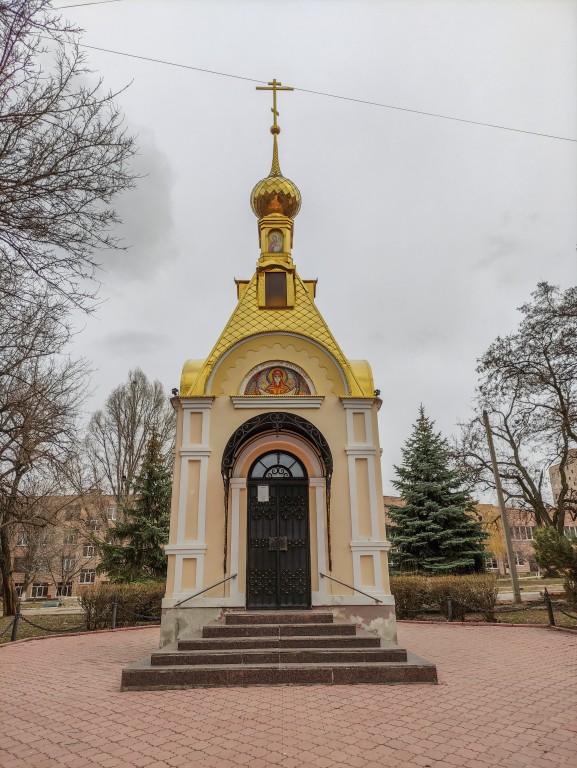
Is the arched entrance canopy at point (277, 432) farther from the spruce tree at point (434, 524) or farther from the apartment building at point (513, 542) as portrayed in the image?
the apartment building at point (513, 542)

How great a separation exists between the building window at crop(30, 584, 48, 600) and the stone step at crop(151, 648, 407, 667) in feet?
137

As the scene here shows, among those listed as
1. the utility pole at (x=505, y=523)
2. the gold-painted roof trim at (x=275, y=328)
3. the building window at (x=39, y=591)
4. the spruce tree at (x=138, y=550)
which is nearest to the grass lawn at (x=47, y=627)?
the spruce tree at (x=138, y=550)

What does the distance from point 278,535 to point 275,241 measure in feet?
24.8

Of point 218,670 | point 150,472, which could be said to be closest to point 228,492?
point 218,670

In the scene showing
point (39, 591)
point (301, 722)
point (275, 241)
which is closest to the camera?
point (301, 722)

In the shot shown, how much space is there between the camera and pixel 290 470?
32.6ft

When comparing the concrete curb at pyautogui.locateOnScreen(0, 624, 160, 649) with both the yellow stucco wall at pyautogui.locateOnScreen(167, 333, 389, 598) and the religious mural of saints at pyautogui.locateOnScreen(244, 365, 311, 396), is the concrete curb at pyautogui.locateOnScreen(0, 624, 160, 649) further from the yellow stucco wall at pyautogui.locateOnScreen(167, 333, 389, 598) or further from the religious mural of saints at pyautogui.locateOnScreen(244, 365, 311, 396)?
the religious mural of saints at pyautogui.locateOnScreen(244, 365, 311, 396)

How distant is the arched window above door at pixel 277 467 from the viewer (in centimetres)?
989

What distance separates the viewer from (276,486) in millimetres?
9797

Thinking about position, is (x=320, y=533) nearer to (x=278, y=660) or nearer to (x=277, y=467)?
(x=277, y=467)

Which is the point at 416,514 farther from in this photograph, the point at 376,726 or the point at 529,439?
the point at 376,726

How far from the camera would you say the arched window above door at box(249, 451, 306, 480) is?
32.4 feet

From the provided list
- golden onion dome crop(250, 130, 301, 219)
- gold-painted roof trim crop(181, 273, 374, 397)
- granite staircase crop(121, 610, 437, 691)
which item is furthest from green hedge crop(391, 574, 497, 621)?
golden onion dome crop(250, 130, 301, 219)

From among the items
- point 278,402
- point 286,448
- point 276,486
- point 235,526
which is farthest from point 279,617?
point 278,402
